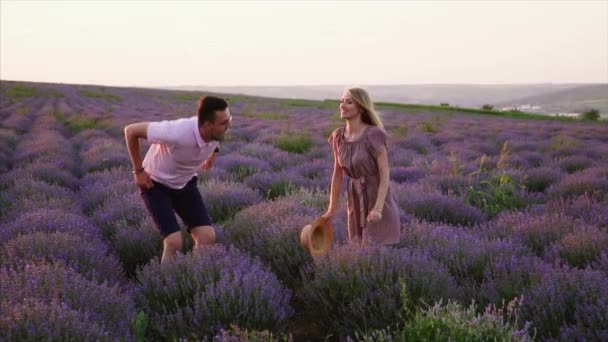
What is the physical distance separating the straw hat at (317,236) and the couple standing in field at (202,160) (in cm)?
7

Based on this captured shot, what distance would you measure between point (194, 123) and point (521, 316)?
221cm

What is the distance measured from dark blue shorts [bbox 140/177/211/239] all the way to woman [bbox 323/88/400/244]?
0.94 m

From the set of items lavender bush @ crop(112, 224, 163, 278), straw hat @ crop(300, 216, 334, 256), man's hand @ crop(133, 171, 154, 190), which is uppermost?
man's hand @ crop(133, 171, 154, 190)

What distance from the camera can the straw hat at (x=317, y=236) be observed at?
3.26 m

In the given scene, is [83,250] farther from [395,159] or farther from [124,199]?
[395,159]

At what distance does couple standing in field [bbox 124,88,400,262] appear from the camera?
3.26m

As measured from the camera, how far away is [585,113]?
1383 inches

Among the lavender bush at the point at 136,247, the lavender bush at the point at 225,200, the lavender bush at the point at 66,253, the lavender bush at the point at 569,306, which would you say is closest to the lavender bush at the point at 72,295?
the lavender bush at the point at 66,253

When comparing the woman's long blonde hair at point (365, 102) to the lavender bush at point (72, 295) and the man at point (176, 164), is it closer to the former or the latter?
the man at point (176, 164)

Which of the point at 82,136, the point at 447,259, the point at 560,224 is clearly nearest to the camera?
the point at 447,259

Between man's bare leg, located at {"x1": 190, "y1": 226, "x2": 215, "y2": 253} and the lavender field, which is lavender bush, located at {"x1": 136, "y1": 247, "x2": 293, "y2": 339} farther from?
man's bare leg, located at {"x1": 190, "y1": 226, "x2": 215, "y2": 253}

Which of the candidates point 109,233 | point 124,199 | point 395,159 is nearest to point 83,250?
point 109,233

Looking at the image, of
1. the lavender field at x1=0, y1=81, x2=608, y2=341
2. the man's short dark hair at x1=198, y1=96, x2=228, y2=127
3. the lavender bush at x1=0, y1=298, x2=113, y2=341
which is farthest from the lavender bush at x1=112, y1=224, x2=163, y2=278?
the lavender bush at x1=0, y1=298, x2=113, y2=341

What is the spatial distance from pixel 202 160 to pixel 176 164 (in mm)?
186
